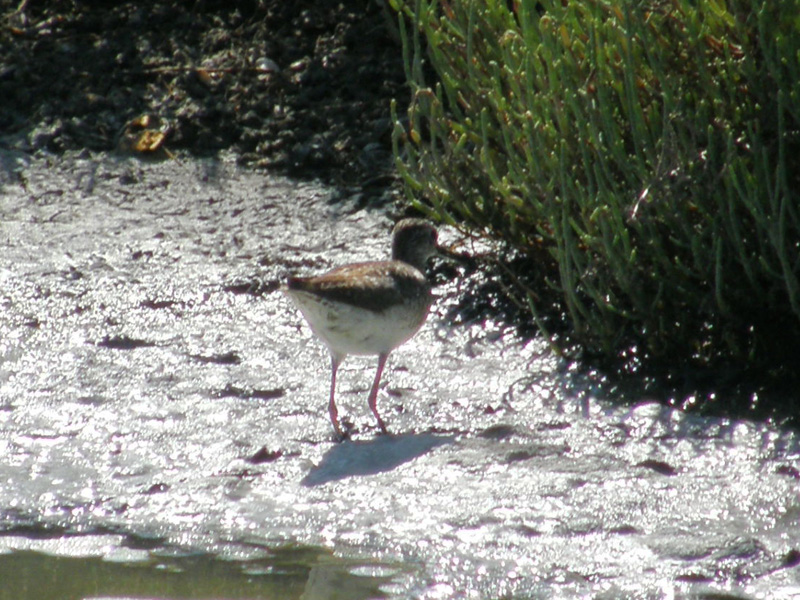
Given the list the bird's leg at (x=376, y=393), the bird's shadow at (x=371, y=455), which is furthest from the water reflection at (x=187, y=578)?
the bird's leg at (x=376, y=393)

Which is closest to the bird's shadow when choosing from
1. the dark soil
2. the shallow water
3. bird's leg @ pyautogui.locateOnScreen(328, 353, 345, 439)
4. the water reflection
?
the shallow water

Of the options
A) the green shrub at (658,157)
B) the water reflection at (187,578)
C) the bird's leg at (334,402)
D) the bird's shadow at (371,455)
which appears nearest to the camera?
the water reflection at (187,578)

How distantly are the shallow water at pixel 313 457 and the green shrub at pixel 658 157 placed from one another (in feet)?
1.86

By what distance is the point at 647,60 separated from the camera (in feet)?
20.9

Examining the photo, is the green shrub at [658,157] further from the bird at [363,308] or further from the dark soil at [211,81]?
the dark soil at [211,81]

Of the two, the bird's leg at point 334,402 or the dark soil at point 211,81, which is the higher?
the dark soil at point 211,81

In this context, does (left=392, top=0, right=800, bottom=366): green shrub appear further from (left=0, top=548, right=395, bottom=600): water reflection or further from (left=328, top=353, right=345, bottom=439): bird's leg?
(left=0, top=548, right=395, bottom=600): water reflection

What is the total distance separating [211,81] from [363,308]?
4.28 m

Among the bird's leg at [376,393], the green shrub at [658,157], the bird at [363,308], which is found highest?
the green shrub at [658,157]

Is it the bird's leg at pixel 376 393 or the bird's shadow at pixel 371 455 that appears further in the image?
the bird's leg at pixel 376 393

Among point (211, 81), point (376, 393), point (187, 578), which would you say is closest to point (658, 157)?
point (376, 393)

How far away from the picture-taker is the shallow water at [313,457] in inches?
192

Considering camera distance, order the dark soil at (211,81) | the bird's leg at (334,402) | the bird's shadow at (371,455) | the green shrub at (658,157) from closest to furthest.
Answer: the bird's shadow at (371,455) → the green shrub at (658,157) → the bird's leg at (334,402) → the dark soil at (211,81)

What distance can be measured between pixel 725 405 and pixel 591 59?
1789mm
